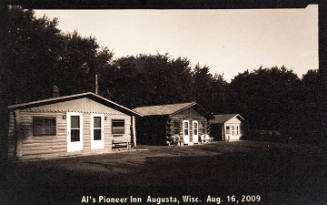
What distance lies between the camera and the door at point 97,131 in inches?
711

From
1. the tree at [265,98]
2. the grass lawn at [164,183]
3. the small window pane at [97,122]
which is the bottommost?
the grass lawn at [164,183]

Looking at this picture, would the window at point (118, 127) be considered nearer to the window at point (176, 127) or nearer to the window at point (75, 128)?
the window at point (75, 128)

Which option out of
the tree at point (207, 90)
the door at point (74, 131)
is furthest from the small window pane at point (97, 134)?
the tree at point (207, 90)

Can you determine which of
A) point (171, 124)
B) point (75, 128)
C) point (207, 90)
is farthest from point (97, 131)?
point (207, 90)

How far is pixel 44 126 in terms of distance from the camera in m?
15.6

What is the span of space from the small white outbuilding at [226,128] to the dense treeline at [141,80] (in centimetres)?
657

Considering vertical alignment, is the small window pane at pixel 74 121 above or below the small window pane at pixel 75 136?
above

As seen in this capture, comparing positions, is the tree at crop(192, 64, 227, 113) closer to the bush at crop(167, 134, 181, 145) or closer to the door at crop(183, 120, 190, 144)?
the door at crop(183, 120, 190, 144)

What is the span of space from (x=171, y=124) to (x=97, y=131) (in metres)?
8.86

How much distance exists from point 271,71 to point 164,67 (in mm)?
21460

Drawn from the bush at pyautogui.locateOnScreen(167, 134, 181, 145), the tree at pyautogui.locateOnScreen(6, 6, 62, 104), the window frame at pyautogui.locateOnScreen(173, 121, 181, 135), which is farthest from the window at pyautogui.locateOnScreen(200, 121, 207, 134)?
the tree at pyautogui.locateOnScreen(6, 6, 62, 104)

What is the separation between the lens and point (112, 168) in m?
11.6

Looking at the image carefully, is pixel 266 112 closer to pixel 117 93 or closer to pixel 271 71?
pixel 271 71

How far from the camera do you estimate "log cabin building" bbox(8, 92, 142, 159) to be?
14609 mm
